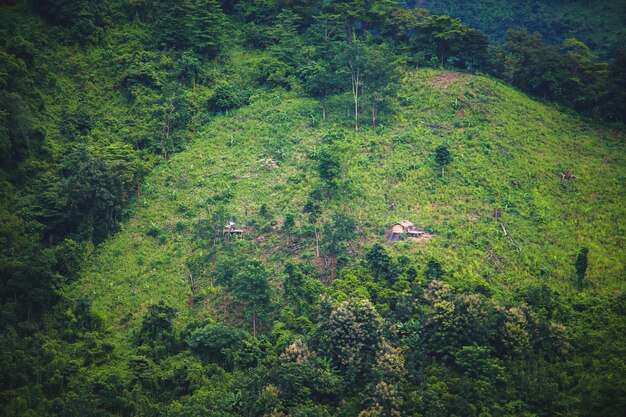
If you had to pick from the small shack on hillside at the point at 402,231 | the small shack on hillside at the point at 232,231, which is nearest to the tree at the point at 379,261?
the small shack on hillside at the point at 402,231

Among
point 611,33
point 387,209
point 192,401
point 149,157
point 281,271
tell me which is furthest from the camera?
point 611,33

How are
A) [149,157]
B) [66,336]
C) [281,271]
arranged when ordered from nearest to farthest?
[66,336] → [281,271] → [149,157]

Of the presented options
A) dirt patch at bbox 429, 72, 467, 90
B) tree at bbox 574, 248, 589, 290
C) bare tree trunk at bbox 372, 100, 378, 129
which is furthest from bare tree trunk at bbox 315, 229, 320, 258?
dirt patch at bbox 429, 72, 467, 90

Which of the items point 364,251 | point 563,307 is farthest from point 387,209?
point 563,307

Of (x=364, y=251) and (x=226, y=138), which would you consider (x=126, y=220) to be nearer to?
(x=226, y=138)

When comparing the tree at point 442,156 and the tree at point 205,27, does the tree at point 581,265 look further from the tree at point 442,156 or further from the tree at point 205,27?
the tree at point 205,27

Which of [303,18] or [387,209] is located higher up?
[303,18]

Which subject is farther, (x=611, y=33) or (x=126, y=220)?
(x=611, y=33)
